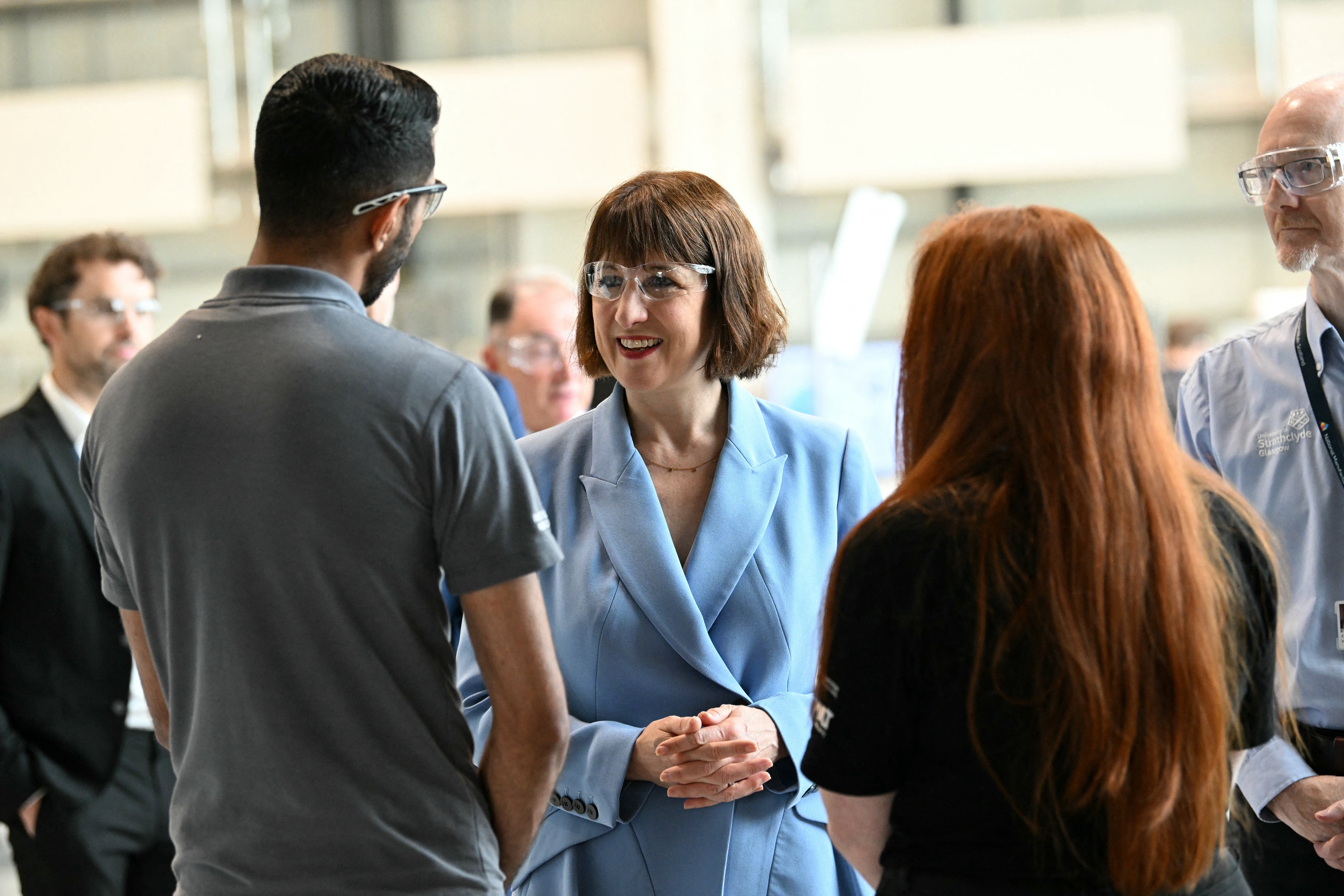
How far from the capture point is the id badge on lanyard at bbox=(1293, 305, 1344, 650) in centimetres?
193

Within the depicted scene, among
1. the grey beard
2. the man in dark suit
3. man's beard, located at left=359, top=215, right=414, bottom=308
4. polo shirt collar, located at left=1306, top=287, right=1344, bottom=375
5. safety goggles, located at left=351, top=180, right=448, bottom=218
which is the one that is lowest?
the man in dark suit

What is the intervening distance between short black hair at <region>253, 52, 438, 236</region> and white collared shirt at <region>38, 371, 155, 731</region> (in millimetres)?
1690

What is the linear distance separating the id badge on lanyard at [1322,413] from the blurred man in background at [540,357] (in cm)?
215

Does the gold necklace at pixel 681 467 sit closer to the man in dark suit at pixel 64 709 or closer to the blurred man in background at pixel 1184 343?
the man in dark suit at pixel 64 709

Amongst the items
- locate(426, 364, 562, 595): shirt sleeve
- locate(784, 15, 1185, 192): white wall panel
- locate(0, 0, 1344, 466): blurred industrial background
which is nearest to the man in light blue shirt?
locate(426, 364, 562, 595): shirt sleeve

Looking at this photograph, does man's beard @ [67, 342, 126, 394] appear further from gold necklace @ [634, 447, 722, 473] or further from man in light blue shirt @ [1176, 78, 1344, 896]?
man in light blue shirt @ [1176, 78, 1344, 896]

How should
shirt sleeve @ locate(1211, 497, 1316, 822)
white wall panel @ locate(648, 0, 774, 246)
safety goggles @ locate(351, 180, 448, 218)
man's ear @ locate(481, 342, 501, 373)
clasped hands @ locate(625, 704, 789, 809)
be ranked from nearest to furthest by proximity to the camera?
shirt sleeve @ locate(1211, 497, 1316, 822), safety goggles @ locate(351, 180, 448, 218), clasped hands @ locate(625, 704, 789, 809), man's ear @ locate(481, 342, 501, 373), white wall panel @ locate(648, 0, 774, 246)

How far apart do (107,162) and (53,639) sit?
7131 mm

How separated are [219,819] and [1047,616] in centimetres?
88

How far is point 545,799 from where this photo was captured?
1434 millimetres

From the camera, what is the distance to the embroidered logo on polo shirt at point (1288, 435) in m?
2.02

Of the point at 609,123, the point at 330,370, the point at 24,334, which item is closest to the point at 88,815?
the point at 330,370

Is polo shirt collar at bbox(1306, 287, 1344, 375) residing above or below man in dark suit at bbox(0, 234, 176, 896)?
above

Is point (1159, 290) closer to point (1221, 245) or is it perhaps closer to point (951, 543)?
point (1221, 245)
